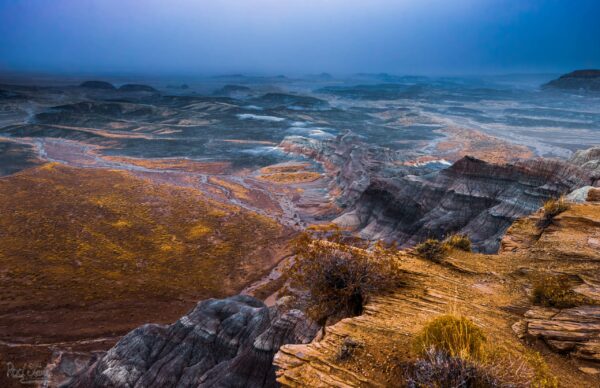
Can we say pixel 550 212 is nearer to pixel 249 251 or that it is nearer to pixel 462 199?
pixel 462 199

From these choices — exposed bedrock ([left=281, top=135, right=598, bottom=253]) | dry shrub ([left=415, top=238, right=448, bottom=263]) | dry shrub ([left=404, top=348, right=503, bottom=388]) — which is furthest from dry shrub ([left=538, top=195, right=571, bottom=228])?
exposed bedrock ([left=281, top=135, right=598, bottom=253])

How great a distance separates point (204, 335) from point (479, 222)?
29.6 metres

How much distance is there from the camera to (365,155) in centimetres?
7438

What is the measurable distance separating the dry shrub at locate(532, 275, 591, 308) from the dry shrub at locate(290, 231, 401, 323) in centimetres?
393

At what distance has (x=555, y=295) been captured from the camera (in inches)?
397

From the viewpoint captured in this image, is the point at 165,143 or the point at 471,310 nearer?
the point at 471,310

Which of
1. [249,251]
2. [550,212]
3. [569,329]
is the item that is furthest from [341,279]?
[249,251]

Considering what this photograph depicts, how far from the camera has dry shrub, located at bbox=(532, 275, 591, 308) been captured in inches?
388

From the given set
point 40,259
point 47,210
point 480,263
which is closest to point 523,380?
point 480,263

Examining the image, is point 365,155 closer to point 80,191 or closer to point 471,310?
point 80,191

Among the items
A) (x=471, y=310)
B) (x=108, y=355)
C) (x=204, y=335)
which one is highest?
(x=471, y=310)
